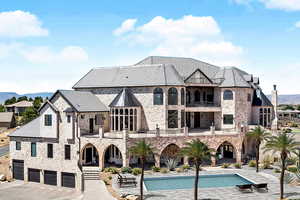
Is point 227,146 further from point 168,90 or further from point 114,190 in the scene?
point 114,190

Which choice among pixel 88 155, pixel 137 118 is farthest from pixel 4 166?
pixel 137 118

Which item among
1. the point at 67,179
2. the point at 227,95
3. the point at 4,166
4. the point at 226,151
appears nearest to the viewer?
the point at 67,179

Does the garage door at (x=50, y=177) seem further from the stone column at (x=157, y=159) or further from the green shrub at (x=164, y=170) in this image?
the green shrub at (x=164, y=170)

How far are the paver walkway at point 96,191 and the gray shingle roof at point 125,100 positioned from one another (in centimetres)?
1349

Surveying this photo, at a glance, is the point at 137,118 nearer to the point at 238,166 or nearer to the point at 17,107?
the point at 238,166

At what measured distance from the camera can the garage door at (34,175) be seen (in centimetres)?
4234

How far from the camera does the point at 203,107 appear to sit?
51.4 meters

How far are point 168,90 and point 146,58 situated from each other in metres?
9.84

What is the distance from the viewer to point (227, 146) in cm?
5016

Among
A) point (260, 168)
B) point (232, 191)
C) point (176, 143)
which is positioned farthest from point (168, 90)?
point (232, 191)

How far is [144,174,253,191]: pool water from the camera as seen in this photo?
35375 mm

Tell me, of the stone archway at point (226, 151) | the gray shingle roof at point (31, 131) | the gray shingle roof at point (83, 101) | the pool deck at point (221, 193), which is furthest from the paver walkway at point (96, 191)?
the stone archway at point (226, 151)

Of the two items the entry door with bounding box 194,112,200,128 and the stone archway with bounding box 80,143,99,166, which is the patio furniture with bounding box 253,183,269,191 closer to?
the stone archway with bounding box 80,143,99,166

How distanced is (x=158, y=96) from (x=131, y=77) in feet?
18.9
